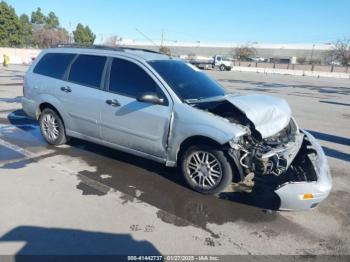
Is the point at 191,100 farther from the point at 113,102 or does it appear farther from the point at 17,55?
the point at 17,55

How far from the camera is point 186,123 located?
444 cm

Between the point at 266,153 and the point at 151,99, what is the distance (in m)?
1.66

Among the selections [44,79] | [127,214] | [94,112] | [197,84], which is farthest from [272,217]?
[44,79]

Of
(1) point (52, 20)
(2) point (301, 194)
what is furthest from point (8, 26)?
(2) point (301, 194)

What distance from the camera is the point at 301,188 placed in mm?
3738

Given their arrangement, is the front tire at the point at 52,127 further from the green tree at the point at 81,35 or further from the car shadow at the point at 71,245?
the green tree at the point at 81,35

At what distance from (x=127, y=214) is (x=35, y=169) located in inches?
79.8

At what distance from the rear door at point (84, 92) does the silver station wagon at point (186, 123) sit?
0.02 m

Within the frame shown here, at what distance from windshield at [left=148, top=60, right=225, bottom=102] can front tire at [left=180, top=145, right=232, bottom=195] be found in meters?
0.77

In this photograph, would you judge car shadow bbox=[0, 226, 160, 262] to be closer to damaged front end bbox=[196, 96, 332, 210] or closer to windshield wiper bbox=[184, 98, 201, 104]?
damaged front end bbox=[196, 96, 332, 210]

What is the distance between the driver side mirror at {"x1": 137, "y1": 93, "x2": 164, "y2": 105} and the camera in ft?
14.9

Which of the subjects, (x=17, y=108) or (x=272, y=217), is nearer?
(x=272, y=217)

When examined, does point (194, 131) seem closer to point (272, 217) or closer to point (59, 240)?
point (272, 217)

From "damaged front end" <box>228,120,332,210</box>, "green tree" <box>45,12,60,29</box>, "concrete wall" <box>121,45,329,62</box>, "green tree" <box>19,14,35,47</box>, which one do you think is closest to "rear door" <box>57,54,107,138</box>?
"damaged front end" <box>228,120,332,210</box>
